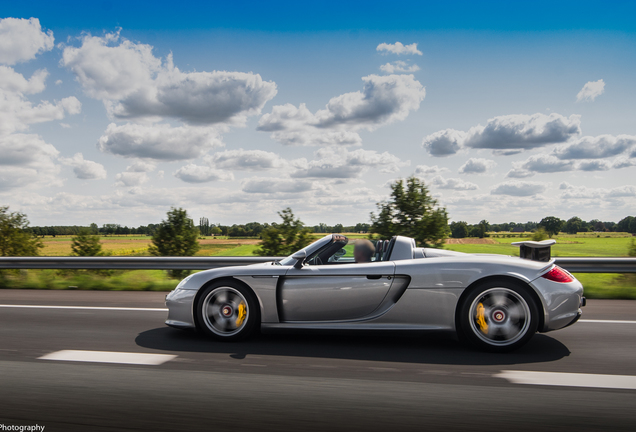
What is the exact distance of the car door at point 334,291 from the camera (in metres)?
3.90

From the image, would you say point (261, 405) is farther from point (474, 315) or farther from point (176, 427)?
point (474, 315)

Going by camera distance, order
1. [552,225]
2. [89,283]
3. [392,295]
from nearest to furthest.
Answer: [392,295]
[89,283]
[552,225]

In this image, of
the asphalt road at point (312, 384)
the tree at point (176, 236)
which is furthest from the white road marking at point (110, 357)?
the tree at point (176, 236)

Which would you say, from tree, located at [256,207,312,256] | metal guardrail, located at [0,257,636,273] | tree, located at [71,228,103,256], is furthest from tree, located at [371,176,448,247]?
tree, located at [71,228,103,256]

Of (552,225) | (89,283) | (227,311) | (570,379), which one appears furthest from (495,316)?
(552,225)

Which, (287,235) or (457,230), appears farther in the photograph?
(287,235)

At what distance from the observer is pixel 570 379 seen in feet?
10.3

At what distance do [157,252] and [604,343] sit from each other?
3183 centimetres

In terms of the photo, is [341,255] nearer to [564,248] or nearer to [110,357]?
[110,357]

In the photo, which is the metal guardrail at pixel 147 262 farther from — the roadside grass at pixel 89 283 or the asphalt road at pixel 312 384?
the asphalt road at pixel 312 384

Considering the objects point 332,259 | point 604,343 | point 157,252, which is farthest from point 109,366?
point 157,252

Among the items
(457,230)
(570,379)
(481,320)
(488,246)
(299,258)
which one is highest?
(457,230)

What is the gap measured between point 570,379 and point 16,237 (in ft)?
75.8

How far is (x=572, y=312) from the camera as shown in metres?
3.73
